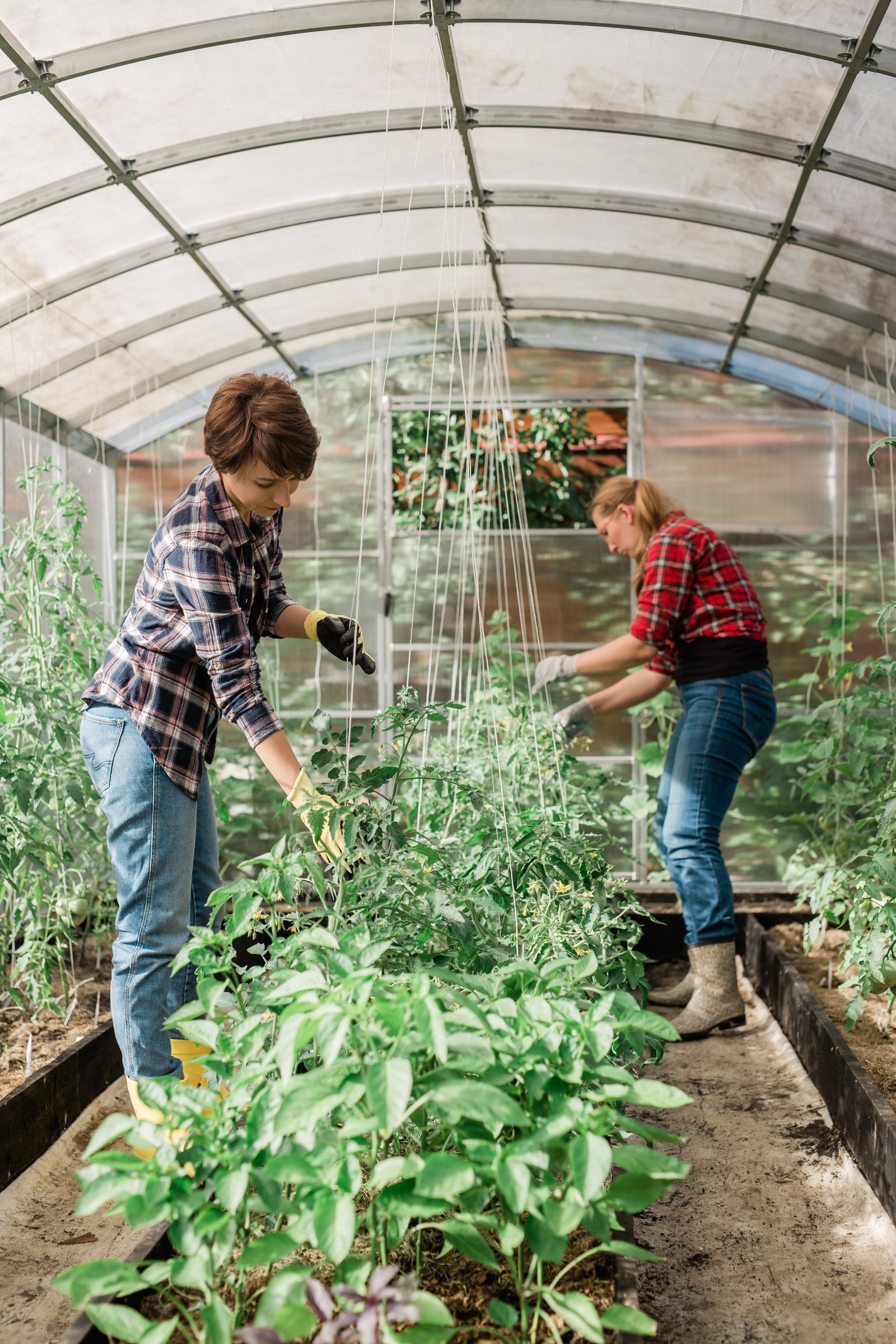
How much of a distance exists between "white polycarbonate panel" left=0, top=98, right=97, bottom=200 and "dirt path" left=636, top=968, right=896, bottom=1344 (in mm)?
2740

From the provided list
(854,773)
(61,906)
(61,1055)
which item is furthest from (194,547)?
(854,773)

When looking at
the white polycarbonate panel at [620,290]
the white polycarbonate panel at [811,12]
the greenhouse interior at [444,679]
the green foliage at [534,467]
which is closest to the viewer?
the greenhouse interior at [444,679]

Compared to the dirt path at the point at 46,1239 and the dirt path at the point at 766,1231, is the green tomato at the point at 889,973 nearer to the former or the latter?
the dirt path at the point at 766,1231

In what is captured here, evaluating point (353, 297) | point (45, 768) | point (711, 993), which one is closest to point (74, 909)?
point (45, 768)

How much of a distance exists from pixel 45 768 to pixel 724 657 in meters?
1.75

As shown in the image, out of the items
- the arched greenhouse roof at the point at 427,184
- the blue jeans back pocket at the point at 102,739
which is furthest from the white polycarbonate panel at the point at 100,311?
the blue jeans back pocket at the point at 102,739

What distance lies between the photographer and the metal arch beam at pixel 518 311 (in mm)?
4285

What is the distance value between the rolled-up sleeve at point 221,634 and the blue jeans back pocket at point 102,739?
0.23 meters

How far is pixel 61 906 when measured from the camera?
283 cm

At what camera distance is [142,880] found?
1867 millimetres

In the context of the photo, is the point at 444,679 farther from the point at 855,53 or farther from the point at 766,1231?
the point at 766,1231

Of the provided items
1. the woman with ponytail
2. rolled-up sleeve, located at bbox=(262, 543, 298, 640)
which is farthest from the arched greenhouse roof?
the woman with ponytail

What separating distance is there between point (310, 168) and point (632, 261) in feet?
4.28

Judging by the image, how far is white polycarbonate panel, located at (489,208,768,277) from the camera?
361 cm
